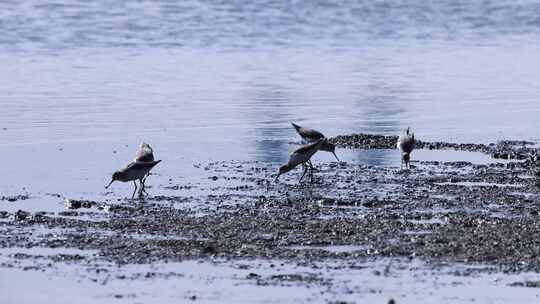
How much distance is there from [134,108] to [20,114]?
97.0 inches

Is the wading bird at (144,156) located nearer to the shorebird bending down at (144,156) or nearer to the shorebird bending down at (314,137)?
the shorebird bending down at (144,156)

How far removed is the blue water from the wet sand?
6.46 feet

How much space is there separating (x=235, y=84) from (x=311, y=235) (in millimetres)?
18050

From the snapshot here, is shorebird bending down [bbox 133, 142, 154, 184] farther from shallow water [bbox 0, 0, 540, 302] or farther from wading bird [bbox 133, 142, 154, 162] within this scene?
shallow water [bbox 0, 0, 540, 302]

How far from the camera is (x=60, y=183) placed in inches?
792

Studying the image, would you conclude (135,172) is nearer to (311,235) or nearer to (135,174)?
(135,174)

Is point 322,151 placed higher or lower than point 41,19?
lower

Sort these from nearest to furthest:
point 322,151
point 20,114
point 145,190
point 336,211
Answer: point 336,211
point 145,190
point 322,151
point 20,114

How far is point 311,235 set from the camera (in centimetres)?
1617

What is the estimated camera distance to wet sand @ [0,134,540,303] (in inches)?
554

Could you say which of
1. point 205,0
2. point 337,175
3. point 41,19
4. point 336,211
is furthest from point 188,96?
point 205,0

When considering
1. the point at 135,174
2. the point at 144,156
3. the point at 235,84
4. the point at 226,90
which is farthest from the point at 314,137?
the point at 235,84

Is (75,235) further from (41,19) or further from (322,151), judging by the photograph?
(41,19)

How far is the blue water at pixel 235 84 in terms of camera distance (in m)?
23.9
